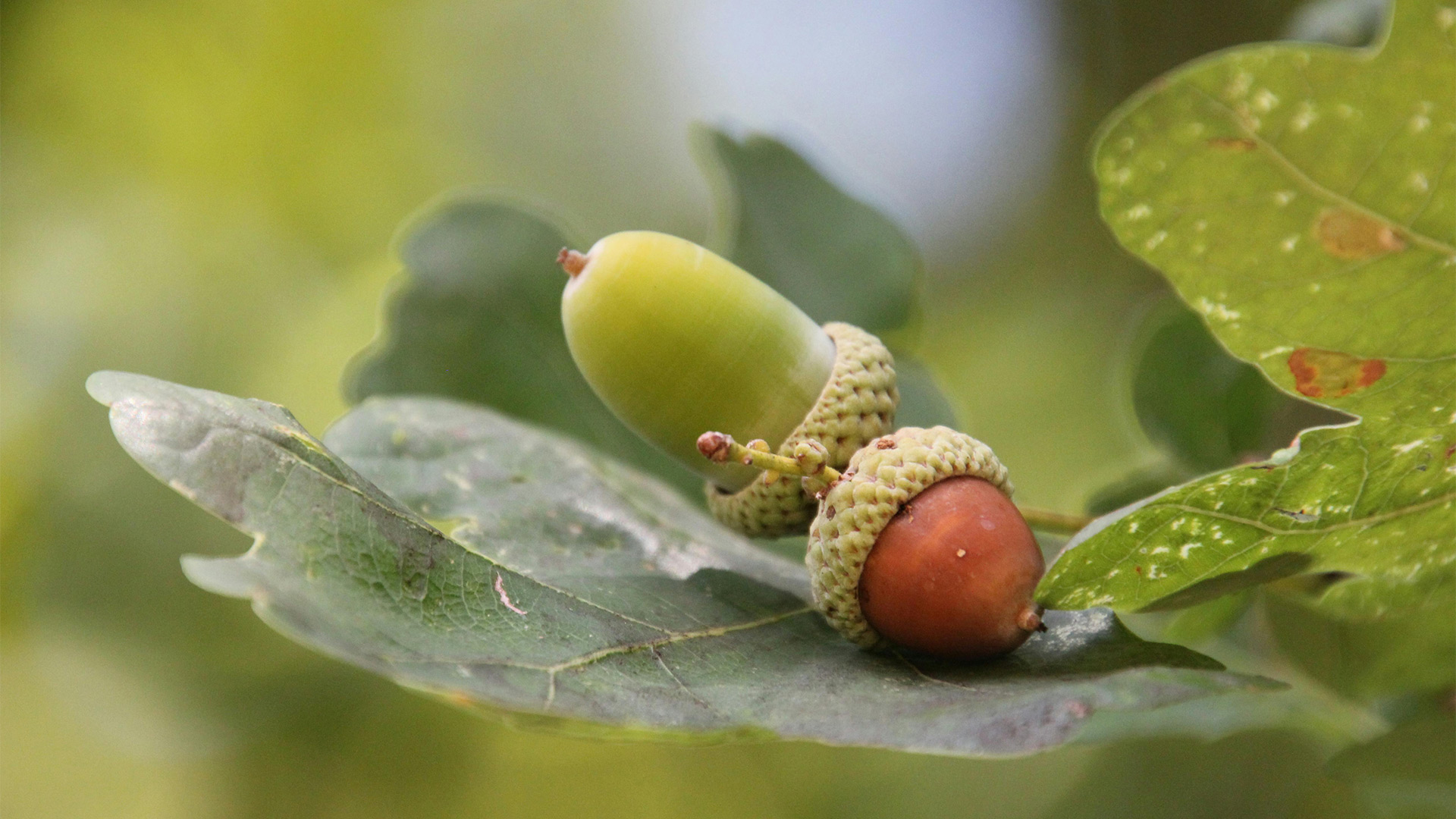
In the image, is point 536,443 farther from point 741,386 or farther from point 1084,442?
point 1084,442

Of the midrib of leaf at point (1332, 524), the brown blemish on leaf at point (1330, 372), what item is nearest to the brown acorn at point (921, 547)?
the midrib of leaf at point (1332, 524)

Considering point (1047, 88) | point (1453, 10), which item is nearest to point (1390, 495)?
point (1453, 10)

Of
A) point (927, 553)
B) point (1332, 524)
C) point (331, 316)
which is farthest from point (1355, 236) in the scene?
point (331, 316)

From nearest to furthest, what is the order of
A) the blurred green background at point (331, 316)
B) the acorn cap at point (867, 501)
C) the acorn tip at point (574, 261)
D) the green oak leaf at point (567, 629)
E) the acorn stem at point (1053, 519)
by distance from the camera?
the green oak leaf at point (567, 629)
the acorn cap at point (867, 501)
the acorn tip at point (574, 261)
the acorn stem at point (1053, 519)
the blurred green background at point (331, 316)

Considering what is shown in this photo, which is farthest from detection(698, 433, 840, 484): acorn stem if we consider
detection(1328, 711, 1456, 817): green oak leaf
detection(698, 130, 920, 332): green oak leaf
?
detection(1328, 711, 1456, 817): green oak leaf

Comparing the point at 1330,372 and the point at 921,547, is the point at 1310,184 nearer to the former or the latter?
the point at 1330,372

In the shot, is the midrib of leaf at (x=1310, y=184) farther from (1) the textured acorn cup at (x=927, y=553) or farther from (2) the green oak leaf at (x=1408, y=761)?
(2) the green oak leaf at (x=1408, y=761)

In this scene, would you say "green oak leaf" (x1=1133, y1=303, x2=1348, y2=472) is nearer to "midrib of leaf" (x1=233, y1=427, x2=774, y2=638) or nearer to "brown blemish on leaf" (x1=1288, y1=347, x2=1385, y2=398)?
"brown blemish on leaf" (x1=1288, y1=347, x2=1385, y2=398)
